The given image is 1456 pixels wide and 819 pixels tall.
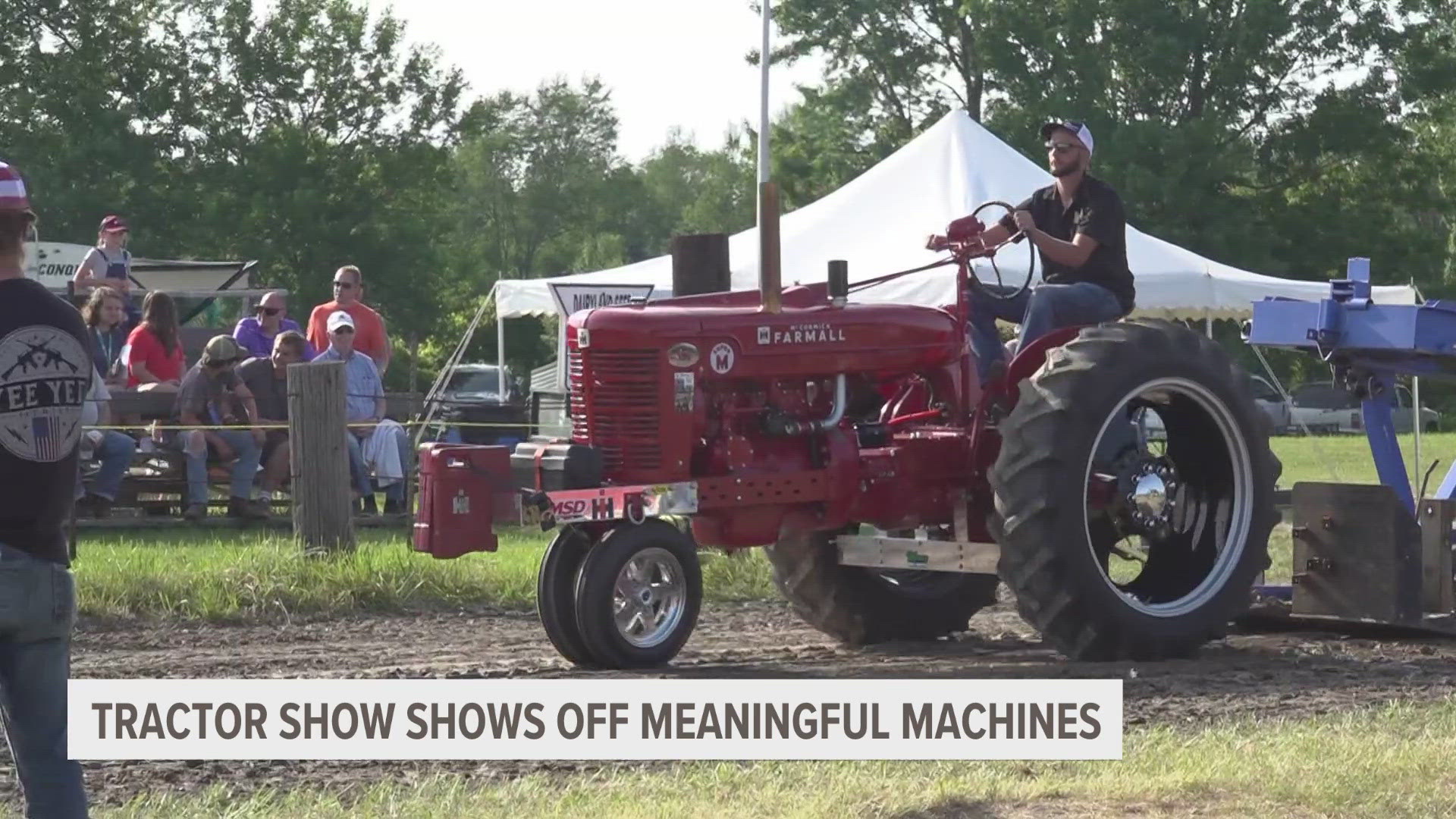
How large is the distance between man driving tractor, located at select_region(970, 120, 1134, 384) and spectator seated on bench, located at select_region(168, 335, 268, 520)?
6.37 m

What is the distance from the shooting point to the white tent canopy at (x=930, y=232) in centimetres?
1784

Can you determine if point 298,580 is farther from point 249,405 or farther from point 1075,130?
point 1075,130

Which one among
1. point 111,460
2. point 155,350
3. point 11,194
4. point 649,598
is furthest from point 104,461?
point 11,194

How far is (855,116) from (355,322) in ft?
116

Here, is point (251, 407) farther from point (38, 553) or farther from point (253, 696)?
point (38, 553)

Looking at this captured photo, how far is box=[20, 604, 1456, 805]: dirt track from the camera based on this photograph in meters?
7.08

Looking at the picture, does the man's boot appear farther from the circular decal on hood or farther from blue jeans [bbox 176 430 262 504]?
the circular decal on hood

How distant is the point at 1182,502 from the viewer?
886 cm

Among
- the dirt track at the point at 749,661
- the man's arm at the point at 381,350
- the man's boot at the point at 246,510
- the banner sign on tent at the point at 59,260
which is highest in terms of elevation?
the banner sign on tent at the point at 59,260

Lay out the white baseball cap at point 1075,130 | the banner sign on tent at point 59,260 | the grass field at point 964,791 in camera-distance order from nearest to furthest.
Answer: the grass field at point 964,791 < the white baseball cap at point 1075,130 < the banner sign on tent at point 59,260

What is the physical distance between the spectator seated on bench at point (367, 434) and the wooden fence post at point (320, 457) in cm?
274

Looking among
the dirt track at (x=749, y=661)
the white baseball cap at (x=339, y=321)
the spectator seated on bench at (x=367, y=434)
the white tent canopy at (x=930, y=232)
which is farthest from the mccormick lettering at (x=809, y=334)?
the white tent canopy at (x=930, y=232)
